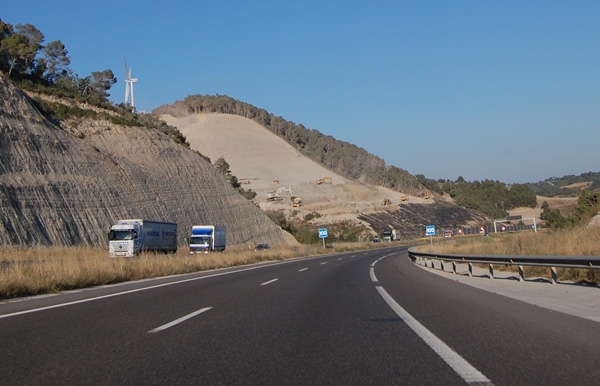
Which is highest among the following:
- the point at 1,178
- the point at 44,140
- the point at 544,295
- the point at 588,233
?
the point at 44,140

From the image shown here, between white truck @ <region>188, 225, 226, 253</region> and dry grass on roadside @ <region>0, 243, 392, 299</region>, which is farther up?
white truck @ <region>188, 225, 226, 253</region>

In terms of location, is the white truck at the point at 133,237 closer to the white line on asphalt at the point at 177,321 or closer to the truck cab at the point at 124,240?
the truck cab at the point at 124,240

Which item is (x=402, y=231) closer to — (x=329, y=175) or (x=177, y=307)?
(x=329, y=175)

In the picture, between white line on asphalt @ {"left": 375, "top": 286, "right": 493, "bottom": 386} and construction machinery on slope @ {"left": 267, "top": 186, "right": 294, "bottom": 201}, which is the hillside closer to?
construction machinery on slope @ {"left": 267, "top": 186, "right": 294, "bottom": 201}

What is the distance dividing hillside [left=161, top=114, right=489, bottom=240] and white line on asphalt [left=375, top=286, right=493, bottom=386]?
95.1m

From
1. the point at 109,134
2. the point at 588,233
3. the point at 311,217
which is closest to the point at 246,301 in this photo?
the point at 588,233

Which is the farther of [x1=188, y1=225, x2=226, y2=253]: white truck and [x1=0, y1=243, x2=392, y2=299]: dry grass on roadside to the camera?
[x1=188, y1=225, x2=226, y2=253]: white truck

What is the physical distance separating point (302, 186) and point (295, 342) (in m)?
127

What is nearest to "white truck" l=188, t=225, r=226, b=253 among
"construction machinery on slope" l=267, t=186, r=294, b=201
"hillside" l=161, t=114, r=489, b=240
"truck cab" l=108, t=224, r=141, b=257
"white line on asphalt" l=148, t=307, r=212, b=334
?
"truck cab" l=108, t=224, r=141, b=257

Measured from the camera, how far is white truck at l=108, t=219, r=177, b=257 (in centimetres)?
3806

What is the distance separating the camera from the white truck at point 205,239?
48.3 metres

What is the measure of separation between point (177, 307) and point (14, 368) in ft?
17.7

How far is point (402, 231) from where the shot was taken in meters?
112

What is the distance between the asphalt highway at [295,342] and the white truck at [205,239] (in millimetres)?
35285
